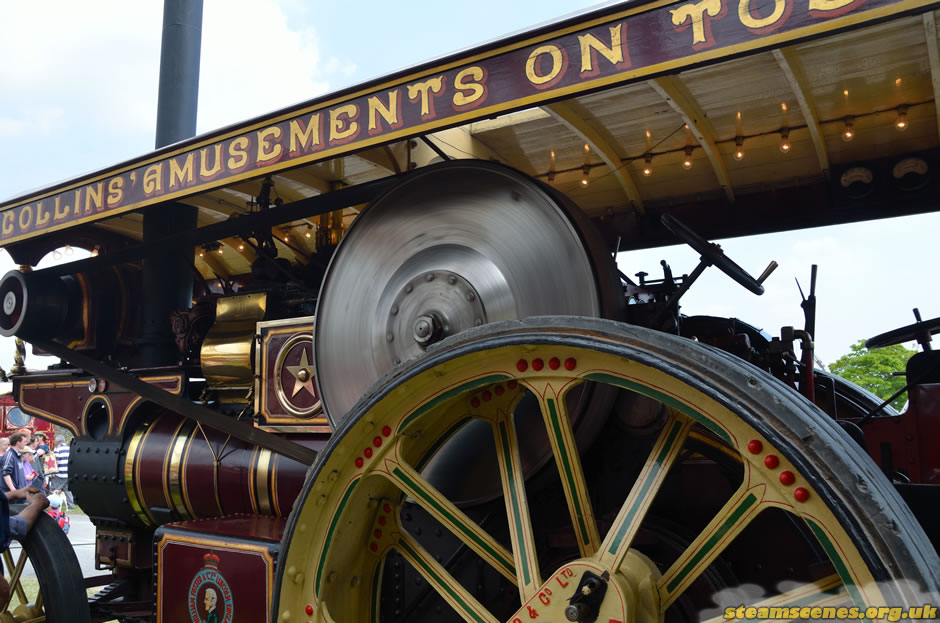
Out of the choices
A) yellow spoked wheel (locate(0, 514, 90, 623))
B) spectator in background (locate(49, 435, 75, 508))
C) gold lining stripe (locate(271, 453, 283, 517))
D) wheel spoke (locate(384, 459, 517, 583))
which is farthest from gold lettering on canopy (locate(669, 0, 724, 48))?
spectator in background (locate(49, 435, 75, 508))

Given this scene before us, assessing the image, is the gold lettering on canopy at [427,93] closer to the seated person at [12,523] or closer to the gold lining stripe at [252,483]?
the gold lining stripe at [252,483]

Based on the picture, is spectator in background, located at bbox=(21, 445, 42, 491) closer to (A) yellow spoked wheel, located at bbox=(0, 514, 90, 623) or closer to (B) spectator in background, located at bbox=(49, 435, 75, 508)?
(B) spectator in background, located at bbox=(49, 435, 75, 508)

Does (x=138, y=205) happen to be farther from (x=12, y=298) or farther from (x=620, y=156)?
(x=620, y=156)

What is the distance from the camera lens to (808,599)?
1491 mm

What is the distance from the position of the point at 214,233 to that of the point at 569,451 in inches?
80.4

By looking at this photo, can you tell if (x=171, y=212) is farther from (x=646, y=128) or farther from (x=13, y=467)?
(x=13, y=467)

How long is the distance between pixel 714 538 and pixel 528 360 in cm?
56

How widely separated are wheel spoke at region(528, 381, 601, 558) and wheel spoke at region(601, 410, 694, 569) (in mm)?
92

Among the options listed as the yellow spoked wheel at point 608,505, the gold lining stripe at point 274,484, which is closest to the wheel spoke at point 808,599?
the yellow spoked wheel at point 608,505

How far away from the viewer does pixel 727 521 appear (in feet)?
4.86

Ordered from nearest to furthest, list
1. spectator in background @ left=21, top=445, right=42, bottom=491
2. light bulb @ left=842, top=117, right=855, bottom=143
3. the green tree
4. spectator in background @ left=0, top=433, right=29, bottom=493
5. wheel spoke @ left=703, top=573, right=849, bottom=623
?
wheel spoke @ left=703, top=573, right=849, bottom=623 → light bulb @ left=842, top=117, right=855, bottom=143 → spectator in background @ left=0, top=433, right=29, bottom=493 → spectator in background @ left=21, top=445, right=42, bottom=491 → the green tree

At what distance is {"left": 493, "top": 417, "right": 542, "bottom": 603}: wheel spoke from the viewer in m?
1.69

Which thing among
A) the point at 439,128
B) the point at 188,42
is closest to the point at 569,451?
the point at 439,128

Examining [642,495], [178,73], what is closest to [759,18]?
A: [642,495]
